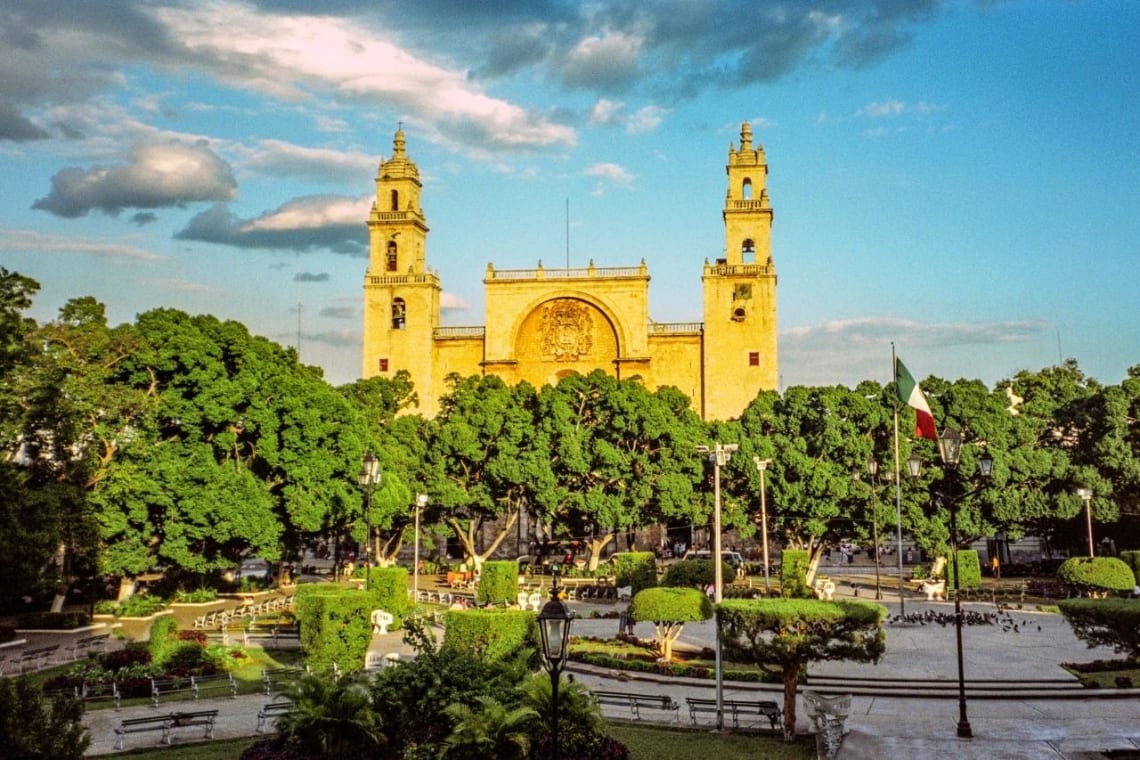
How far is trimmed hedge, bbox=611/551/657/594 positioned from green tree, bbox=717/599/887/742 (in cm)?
1302

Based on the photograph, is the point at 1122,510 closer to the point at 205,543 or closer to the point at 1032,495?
the point at 1032,495

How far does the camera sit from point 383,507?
40.1 meters

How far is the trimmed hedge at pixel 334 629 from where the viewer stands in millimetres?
21281

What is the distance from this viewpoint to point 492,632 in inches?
768

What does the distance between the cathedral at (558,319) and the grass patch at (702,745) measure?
4292 centimetres

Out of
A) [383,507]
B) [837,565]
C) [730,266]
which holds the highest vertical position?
[730,266]

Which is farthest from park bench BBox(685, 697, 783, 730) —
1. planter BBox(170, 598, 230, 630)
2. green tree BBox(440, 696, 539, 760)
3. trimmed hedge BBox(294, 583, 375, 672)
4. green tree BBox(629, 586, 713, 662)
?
planter BBox(170, 598, 230, 630)

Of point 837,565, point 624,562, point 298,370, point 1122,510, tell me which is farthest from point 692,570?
point 837,565

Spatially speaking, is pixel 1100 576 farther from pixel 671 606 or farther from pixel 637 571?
pixel 671 606

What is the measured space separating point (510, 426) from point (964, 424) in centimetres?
2039

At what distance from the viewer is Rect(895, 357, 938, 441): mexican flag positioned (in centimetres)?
3089

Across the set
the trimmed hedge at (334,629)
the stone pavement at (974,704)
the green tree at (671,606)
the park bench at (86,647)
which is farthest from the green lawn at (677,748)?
the park bench at (86,647)

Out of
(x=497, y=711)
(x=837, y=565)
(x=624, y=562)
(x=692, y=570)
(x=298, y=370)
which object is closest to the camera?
(x=497, y=711)

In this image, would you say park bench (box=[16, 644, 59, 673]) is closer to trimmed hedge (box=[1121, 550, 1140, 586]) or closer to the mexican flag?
the mexican flag
